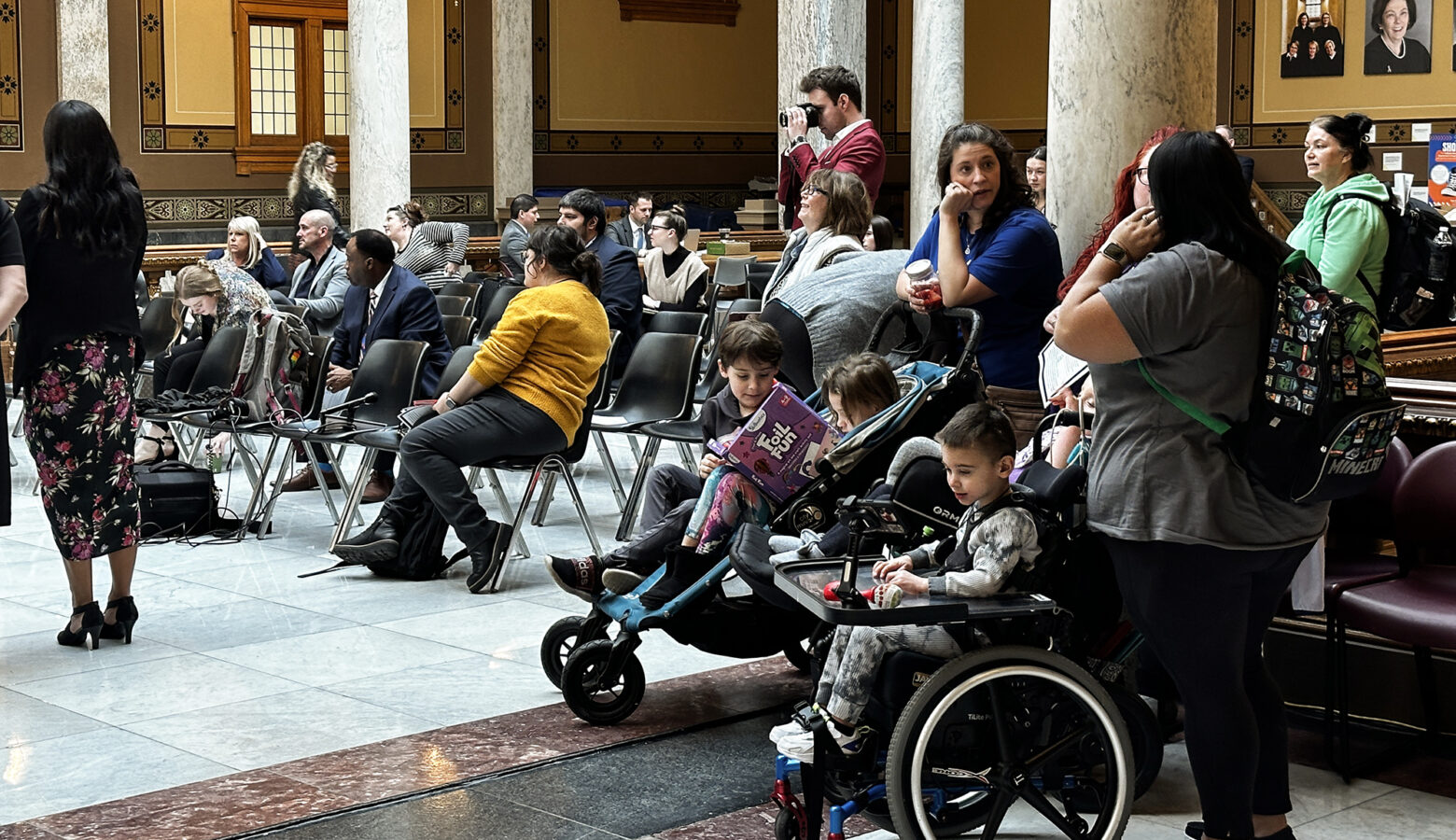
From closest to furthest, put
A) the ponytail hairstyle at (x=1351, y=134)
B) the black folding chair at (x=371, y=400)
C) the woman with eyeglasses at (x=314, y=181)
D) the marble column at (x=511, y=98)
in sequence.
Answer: the ponytail hairstyle at (x=1351, y=134), the black folding chair at (x=371, y=400), the woman with eyeglasses at (x=314, y=181), the marble column at (x=511, y=98)

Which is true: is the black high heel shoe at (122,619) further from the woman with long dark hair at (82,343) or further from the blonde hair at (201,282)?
the blonde hair at (201,282)

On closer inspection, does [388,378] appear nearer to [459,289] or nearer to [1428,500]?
[459,289]

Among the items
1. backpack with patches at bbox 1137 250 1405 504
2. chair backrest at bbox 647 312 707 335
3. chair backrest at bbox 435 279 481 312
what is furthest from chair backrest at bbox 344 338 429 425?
backpack with patches at bbox 1137 250 1405 504

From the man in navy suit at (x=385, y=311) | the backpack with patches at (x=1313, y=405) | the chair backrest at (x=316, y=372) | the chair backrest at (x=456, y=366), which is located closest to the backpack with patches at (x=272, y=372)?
the chair backrest at (x=316, y=372)

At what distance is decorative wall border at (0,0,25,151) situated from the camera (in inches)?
572

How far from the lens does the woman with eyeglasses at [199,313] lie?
7375mm

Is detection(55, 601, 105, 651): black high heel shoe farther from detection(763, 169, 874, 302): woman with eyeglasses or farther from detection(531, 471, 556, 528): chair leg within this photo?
detection(763, 169, 874, 302): woman with eyeglasses

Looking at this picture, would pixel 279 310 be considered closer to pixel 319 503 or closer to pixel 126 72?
pixel 319 503

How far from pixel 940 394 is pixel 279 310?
14.3ft

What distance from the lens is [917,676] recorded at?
3068mm

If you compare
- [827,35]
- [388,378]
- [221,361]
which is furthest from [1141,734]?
[827,35]

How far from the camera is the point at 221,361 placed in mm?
7250

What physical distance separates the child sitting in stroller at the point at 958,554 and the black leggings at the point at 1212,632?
200mm

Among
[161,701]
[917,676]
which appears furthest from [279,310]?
[917,676]
